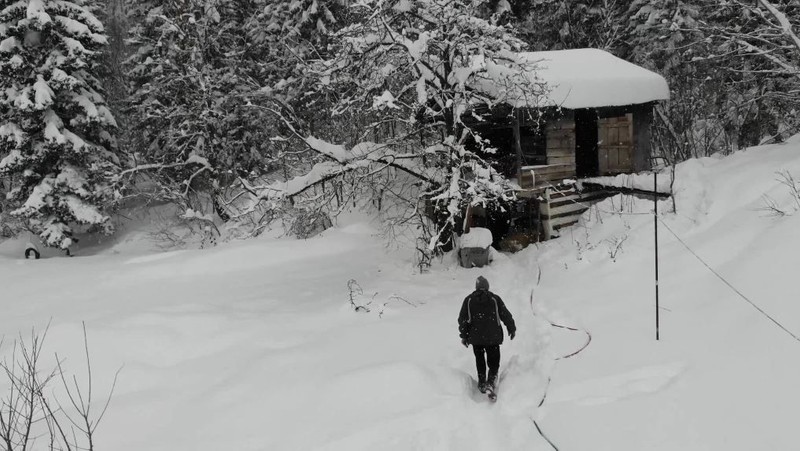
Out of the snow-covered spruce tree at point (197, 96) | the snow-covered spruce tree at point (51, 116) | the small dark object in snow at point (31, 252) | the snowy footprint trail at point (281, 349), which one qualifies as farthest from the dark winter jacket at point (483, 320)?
the small dark object in snow at point (31, 252)

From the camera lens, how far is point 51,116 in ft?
75.5

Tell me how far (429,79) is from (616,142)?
7.99m

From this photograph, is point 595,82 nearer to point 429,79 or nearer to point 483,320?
point 429,79

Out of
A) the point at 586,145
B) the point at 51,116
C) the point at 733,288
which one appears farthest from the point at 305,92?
the point at 51,116

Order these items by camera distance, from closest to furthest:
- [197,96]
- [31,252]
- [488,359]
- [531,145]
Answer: [488,359] < [531,145] < [31,252] < [197,96]

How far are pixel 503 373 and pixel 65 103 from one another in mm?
23680

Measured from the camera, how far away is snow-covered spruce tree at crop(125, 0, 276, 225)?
2458 cm

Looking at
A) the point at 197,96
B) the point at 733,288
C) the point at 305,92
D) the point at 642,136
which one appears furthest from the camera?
the point at 197,96

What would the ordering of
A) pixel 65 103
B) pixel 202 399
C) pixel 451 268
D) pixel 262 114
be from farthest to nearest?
pixel 262 114
pixel 65 103
pixel 451 268
pixel 202 399

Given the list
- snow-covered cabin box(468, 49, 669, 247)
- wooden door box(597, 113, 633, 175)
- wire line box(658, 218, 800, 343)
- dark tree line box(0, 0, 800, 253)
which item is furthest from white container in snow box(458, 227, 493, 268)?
wooden door box(597, 113, 633, 175)

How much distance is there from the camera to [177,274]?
1351cm

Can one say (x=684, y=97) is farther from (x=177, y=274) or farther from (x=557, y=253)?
(x=177, y=274)

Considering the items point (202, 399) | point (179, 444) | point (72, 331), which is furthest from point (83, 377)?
point (179, 444)

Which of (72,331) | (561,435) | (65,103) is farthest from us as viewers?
(65,103)
